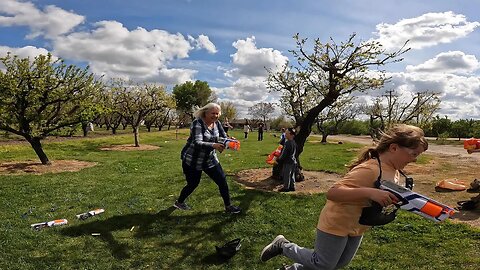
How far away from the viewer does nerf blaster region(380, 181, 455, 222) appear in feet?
10.1

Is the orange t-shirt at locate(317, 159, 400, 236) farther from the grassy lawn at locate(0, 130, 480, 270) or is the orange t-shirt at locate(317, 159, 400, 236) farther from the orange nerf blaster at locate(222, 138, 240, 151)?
the orange nerf blaster at locate(222, 138, 240, 151)

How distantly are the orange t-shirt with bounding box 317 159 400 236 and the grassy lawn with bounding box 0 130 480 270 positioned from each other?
197 cm

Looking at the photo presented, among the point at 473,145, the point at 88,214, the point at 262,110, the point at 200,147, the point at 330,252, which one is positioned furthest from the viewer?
the point at 262,110

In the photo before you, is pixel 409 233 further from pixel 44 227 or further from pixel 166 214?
pixel 44 227

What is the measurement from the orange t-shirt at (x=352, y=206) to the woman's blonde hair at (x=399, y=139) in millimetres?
136

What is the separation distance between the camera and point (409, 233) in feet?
22.1

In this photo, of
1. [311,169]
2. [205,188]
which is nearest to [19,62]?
[205,188]

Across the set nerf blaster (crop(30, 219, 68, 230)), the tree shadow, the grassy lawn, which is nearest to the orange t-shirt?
the grassy lawn

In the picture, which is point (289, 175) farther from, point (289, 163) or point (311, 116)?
point (311, 116)

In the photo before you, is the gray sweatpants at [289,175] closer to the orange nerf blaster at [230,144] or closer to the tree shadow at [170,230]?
the tree shadow at [170,230]

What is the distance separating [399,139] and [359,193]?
0.65 metres

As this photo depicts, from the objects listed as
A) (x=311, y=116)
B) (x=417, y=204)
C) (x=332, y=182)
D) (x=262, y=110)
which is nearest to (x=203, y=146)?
(x=417, y=204)

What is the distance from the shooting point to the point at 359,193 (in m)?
3.14

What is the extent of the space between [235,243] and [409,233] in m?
3.24
